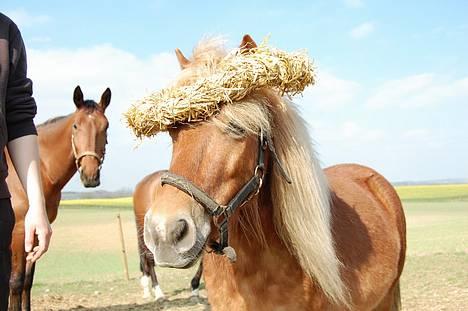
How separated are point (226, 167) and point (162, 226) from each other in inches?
18.2

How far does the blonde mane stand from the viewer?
2.58 meters

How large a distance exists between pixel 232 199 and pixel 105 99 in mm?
5277

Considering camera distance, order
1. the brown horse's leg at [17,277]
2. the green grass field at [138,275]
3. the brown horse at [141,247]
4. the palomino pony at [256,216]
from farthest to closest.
A: the brown horse at [141,247]
the green grass field at [138,275]
the brown horse's leg at [17,277]
the palomino pony at [256,216]

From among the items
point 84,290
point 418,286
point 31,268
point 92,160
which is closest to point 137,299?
point 84,290

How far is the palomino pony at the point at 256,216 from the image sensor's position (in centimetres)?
215

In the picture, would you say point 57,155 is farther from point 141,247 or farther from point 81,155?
point 141,247

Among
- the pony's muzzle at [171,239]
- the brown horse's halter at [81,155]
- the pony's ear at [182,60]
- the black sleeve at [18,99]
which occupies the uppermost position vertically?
the pony's ear at [182,60]

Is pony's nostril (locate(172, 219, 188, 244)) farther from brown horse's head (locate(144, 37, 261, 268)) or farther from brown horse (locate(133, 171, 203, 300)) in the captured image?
brown horse (locate(133, 171, 203, 300))

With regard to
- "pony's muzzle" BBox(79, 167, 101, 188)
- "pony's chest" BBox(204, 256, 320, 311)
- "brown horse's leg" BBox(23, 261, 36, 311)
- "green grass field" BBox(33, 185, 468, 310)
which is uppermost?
"pony's chest" BBox(204, 256, 320, 311)

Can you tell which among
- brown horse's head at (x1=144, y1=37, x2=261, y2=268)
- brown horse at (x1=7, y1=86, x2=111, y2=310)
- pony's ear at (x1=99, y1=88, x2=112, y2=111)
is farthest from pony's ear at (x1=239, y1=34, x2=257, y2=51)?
pony's ear at (x1=99, y1=88, x2=112, y2=111)

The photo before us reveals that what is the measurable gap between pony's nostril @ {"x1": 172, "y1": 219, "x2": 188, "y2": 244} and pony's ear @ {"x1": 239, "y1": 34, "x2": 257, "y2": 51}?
108 centimetres

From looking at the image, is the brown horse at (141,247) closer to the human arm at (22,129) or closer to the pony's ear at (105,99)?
the pony's ear at (105,99)

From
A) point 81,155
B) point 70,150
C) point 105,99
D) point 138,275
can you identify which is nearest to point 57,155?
point 70,150

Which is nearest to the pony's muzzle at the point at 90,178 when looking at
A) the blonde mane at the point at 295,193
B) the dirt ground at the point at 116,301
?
the dirt ground at the point at 116,301
